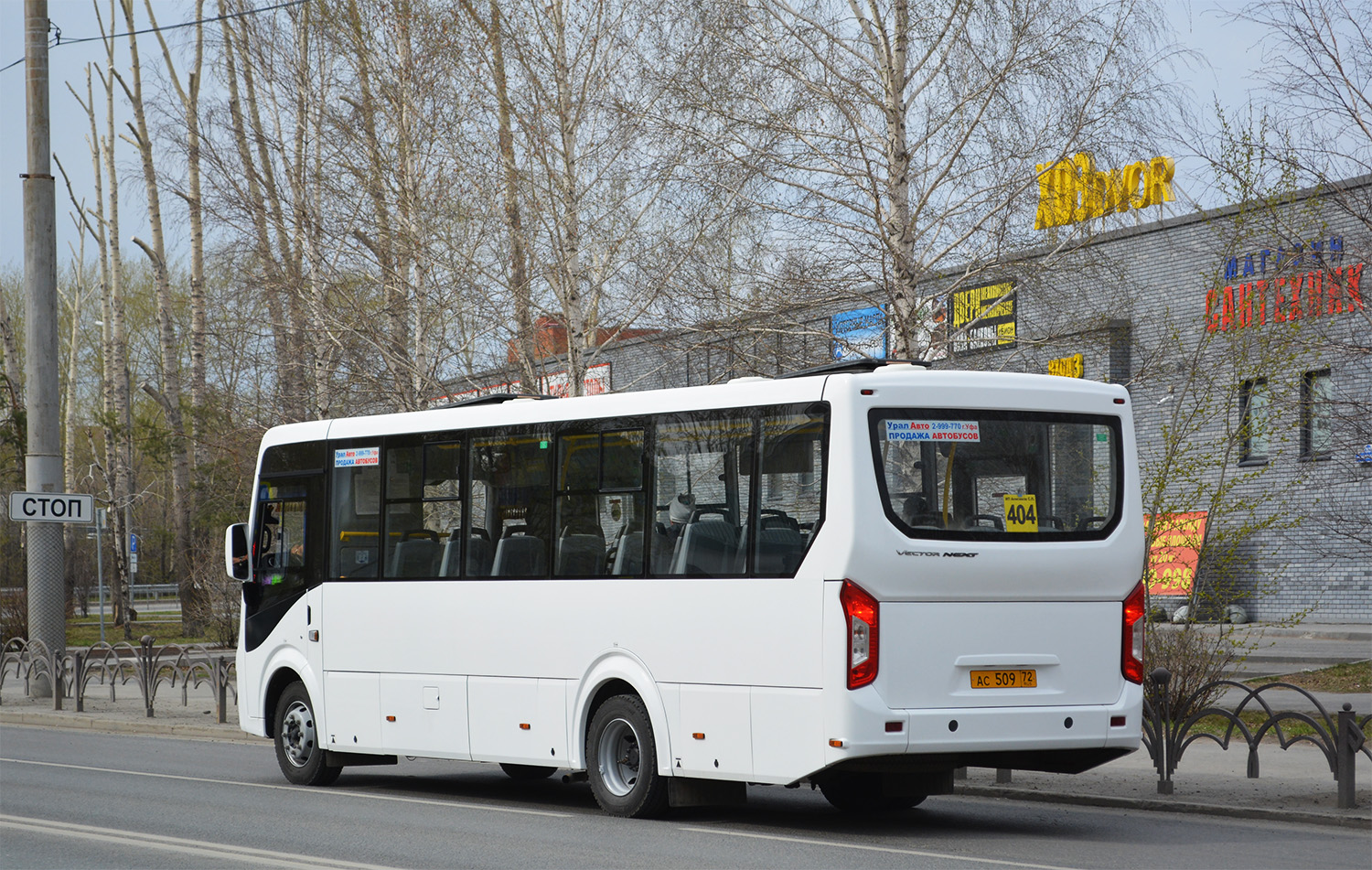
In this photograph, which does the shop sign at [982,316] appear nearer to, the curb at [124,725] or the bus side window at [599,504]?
the bus side window at [599,504]

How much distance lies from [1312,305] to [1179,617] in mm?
3063

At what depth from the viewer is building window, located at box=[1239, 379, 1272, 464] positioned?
558 inches

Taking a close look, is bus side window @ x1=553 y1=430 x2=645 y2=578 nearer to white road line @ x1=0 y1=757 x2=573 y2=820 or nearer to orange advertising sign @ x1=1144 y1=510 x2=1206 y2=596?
white road line @ x1=0 y1=757 x2=573 y2=820

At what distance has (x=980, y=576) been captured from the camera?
997cm

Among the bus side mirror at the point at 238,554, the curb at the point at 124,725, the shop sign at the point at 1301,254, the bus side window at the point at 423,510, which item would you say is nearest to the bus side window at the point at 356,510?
the bus side window at the point at 423,510

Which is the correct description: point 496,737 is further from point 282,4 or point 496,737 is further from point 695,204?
point 282,4

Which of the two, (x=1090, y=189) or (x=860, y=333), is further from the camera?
(x=860, y=333)

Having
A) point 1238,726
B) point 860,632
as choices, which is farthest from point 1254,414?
point 860,632

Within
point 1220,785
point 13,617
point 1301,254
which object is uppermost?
point 1301,254

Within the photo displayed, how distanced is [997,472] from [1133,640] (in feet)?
4.71

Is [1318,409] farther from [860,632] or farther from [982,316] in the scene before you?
[860,632]

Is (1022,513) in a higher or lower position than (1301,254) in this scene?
lower

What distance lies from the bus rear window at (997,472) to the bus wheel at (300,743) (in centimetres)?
638

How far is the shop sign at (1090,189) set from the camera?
1627 cm
